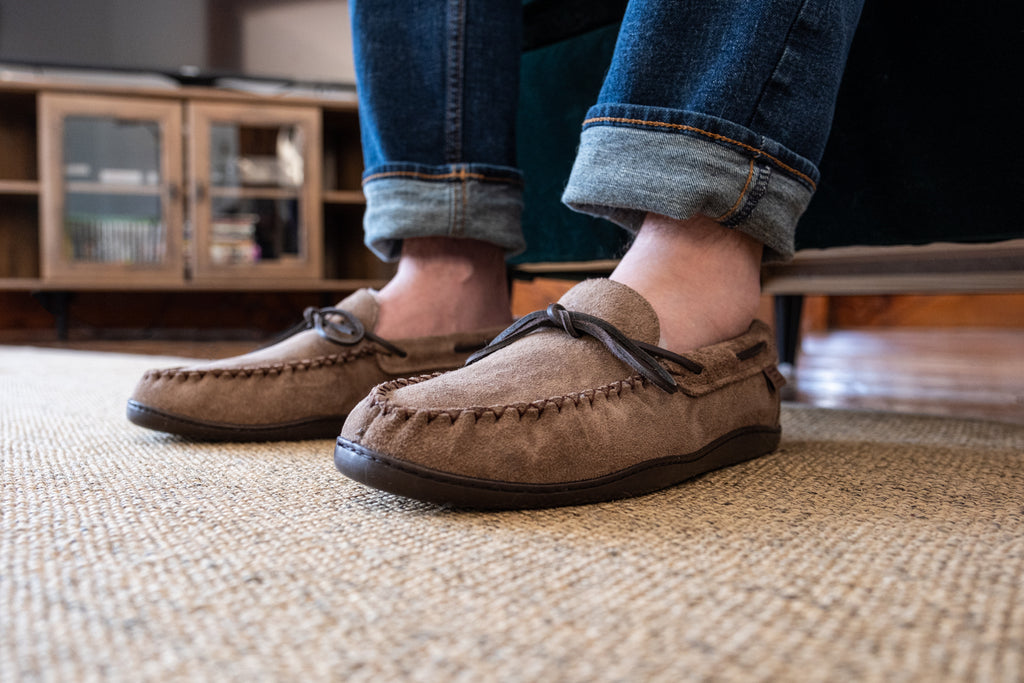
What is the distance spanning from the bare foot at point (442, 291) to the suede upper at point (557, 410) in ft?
0.58

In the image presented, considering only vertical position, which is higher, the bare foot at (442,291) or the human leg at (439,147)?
the human leg at (439,147)

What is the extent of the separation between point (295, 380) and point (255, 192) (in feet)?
6.35

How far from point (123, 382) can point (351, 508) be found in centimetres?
71

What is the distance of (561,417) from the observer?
0.35 meters

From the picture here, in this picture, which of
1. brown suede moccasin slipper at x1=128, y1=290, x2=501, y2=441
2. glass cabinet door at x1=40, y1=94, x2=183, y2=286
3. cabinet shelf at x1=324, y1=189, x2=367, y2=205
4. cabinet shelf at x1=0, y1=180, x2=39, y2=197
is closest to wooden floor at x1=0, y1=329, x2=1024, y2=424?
glass cabinet door at x1=40, y1=94, x2=183, y2=286

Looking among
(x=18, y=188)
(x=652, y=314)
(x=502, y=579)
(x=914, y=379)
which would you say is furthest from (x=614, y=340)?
(x=18, y=188)

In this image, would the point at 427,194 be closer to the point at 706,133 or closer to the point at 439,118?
the point at 439,118

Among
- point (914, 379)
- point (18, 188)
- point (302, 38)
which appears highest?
point (302, 38)

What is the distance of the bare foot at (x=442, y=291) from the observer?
554 mm

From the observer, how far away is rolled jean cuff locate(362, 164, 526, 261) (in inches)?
21.6

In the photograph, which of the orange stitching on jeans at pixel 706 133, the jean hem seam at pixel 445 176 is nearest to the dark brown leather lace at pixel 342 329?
the jean hem seam at pixel 445 176

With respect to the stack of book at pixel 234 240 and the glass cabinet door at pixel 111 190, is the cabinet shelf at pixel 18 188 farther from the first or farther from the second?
the stack of book at pixel 234 240

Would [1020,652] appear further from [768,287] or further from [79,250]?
[79,250]

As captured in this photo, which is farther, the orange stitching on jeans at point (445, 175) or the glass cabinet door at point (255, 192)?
the glass cabinet door at point (255, 192)
